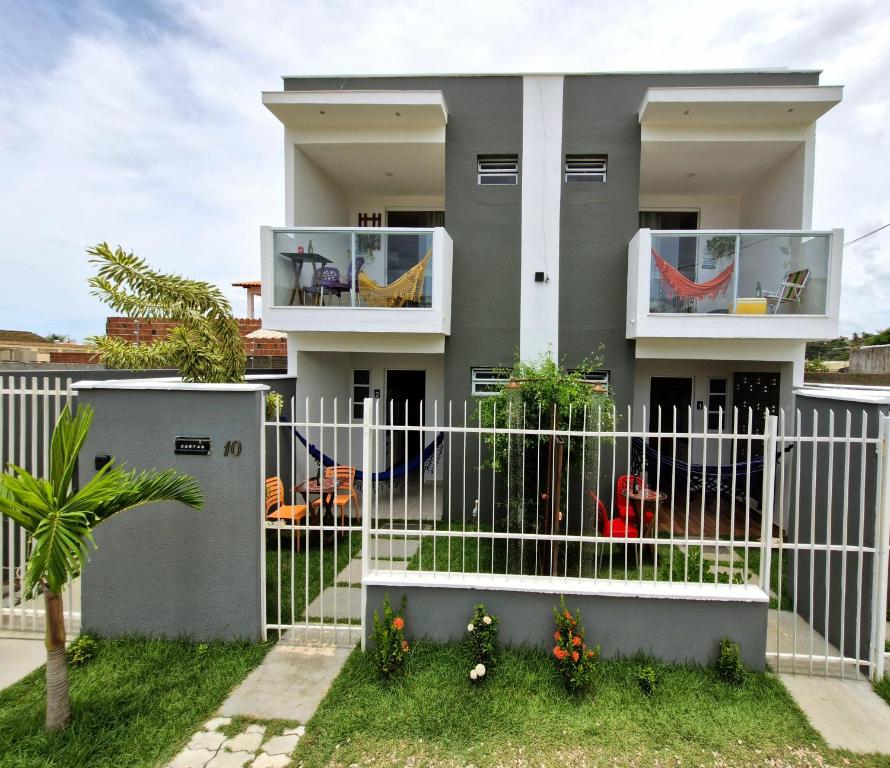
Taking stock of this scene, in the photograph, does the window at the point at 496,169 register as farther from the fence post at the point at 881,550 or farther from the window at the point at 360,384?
the fence post at the point at 881,550

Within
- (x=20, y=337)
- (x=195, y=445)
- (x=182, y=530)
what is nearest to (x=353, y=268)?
(x=195, y=445)

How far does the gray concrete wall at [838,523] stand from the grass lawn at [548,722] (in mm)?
999

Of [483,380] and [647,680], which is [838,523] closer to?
[647,680]

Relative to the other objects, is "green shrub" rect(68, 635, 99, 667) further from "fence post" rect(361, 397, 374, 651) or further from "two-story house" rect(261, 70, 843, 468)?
"two-story house" rect(261, 70, 843, 468)

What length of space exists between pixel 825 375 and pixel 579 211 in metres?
9.29

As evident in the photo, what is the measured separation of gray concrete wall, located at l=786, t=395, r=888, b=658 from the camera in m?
3.77

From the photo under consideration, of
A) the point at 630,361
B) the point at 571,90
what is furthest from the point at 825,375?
the point at 571,90

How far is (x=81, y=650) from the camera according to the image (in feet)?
12.6

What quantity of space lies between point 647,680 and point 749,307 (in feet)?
17.8

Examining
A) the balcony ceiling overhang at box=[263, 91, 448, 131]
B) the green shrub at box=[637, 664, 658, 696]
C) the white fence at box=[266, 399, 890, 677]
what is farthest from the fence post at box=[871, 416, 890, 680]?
the balcony ceiling overhang at box=[263, 91, 448, 131]

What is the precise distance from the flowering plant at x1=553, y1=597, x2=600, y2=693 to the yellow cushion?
521 cm

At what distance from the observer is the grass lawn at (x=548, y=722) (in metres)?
2.95

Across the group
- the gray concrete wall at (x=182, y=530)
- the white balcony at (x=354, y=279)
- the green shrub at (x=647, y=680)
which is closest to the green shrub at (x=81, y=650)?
the gray concrete wall at (x=182, y=530)

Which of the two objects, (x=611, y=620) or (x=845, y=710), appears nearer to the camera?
(x=845, y=710)
